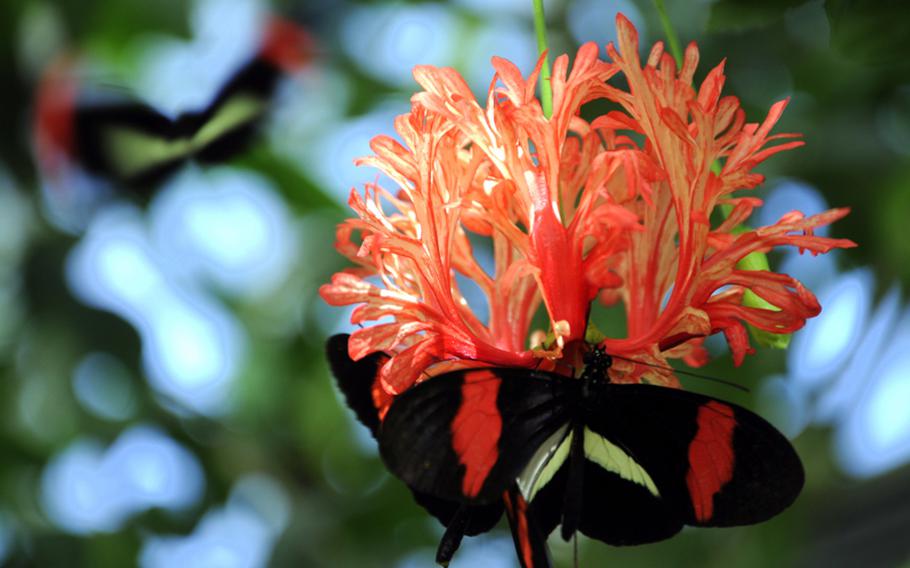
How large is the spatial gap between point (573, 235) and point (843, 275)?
1765 mm

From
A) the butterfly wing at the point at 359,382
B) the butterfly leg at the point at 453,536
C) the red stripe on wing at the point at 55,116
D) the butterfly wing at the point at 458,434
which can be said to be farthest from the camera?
the red stripe on wing at the point at 55,116

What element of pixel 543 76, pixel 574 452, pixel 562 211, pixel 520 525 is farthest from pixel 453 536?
pixel 543 76

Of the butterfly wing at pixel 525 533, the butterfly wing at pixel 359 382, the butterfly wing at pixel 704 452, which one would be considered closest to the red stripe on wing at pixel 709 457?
the butterfly wing at pixel 704 452

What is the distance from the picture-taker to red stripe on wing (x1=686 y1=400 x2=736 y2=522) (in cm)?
154

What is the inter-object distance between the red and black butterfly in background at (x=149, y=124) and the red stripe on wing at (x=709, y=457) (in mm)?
1180

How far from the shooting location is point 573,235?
1.63 m

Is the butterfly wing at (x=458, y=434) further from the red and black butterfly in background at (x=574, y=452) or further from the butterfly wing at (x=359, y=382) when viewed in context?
the butterfly wing at (x=359, y=382)

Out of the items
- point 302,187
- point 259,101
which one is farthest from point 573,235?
point 302,187

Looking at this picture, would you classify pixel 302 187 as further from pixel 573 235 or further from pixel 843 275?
pixel 573 235

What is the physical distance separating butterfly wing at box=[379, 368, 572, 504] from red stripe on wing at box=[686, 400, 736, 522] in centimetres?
28

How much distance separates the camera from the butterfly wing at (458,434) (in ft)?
4.51

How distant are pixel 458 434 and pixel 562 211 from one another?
18.7 inches

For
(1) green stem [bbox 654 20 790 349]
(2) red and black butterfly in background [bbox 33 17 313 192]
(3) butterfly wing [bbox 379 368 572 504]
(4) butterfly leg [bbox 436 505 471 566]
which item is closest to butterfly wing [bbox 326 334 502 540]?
(4) butterfly leg [bbox 436 505 471 566]

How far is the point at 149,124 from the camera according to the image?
238cm
